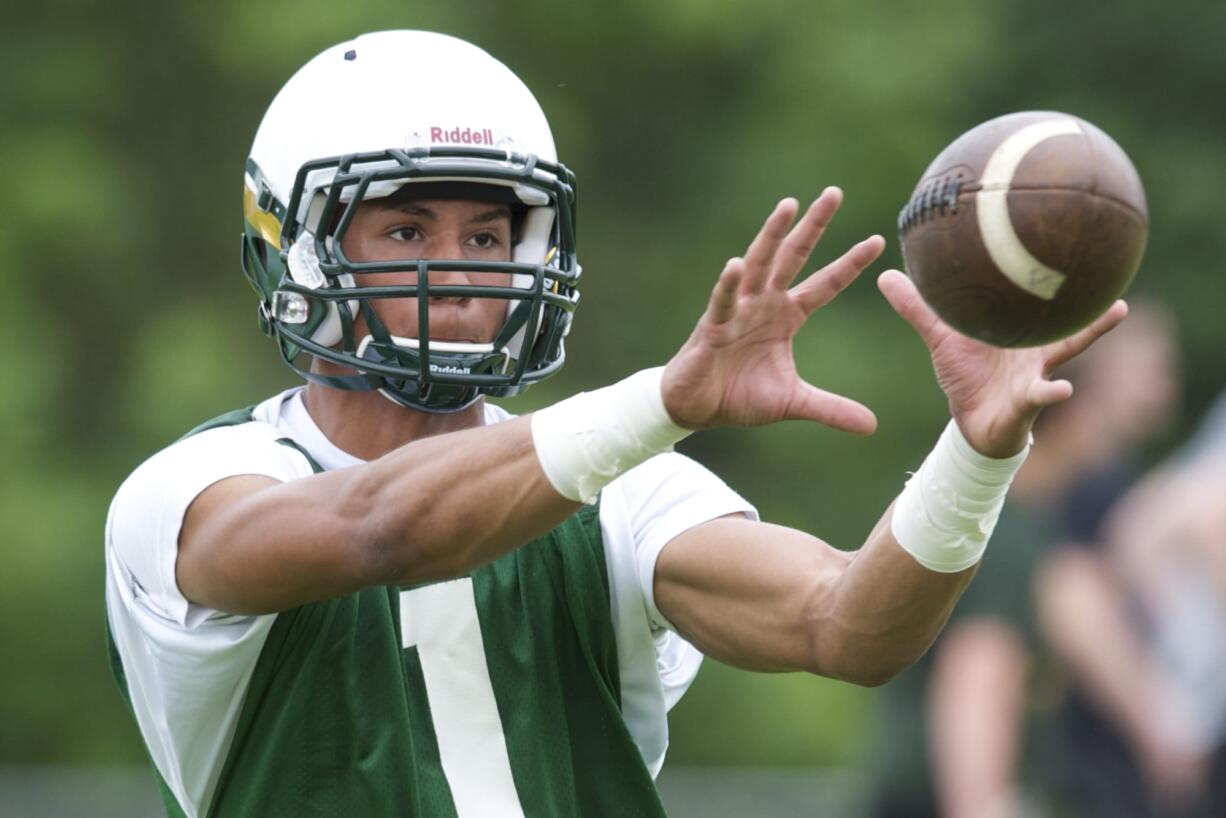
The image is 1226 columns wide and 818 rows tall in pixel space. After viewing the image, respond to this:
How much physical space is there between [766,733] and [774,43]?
4119 millimetres

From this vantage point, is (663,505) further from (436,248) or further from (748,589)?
(436,248)

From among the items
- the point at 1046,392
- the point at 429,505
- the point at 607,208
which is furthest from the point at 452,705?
the point at 607,208

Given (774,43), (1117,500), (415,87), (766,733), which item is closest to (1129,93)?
(774,43)

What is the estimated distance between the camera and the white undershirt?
4012 mm

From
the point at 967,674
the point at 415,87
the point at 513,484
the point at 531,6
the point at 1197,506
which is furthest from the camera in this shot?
Result: the point at 531,6

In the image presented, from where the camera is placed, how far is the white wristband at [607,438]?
11.7 ft

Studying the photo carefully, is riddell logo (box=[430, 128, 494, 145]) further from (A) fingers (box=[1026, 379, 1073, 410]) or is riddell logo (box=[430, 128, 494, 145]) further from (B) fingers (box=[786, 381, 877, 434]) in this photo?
(A) fingers (box=[1026, 379, 1073, 410])

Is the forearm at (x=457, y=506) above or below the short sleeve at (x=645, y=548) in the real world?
above

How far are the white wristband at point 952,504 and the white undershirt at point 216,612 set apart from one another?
1.69 ft

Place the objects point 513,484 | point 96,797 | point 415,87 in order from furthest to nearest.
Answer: point 96,797
point 415,87
point 513,484

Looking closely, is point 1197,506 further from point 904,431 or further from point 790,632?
point 904,431

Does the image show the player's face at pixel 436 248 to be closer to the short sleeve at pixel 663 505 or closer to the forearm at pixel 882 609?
the short sleeve at pixel 663 505

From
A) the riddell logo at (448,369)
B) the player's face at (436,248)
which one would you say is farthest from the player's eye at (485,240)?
the riddell logo at (448,369)

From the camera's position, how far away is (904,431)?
12664 millimetres
